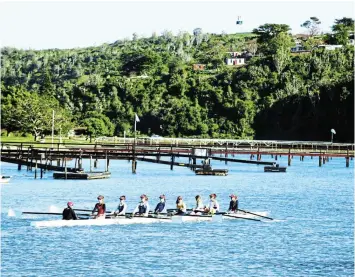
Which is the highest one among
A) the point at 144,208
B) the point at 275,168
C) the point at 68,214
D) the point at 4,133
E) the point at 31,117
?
the point at 31,117

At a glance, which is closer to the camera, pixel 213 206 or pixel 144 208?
pixel 144 208

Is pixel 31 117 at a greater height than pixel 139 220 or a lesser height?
greater

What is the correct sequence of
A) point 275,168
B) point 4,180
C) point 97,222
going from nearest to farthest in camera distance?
1. point 97,222
2. point 4,180
3. point 275,168

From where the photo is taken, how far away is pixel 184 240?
54.4 metres

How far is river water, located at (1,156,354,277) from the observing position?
46.6 m

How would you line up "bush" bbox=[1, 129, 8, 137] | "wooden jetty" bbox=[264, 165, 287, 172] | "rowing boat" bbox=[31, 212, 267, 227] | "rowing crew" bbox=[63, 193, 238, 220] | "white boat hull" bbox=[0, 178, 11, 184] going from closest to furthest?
"rowing crew" bbox=[63, 193, 238, 220], "rowing boat" bbox=[31, 212, 267, 227], "white boat hull" bbox=[0, 178, 11, 184], "wooden jetty" bbox=[264, 165, 287, 172], "bush" bbox=[1, 129, 8, 137]

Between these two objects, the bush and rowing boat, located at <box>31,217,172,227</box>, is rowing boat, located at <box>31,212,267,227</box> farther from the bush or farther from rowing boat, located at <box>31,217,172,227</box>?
the bush

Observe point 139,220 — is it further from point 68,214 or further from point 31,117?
point 31,117

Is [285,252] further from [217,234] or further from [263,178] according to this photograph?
[263,178]

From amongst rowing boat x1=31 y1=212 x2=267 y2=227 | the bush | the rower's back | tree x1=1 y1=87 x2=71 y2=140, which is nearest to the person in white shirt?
rowing boat x1=31 y1=212 x2=267 y2=227

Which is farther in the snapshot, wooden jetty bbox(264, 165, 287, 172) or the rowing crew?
wooden jetty bbox(264, 165, 287, 172)

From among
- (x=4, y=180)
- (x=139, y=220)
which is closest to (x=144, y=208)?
(x=139, y=220)

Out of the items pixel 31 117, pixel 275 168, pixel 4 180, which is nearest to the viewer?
pixel 4 180

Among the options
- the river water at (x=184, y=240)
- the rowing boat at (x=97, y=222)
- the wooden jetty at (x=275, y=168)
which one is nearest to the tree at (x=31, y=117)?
the wooden jetty at (x=275, y=168)
